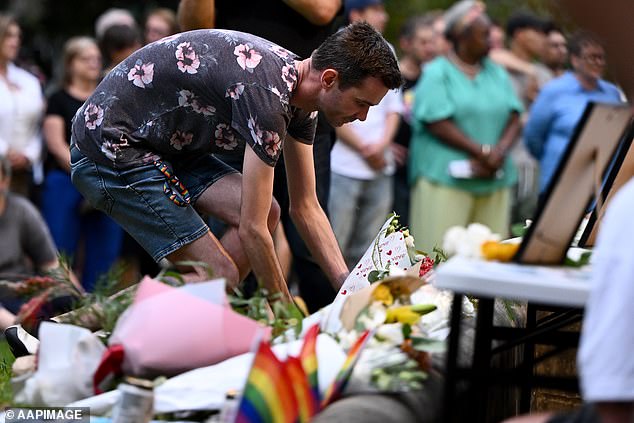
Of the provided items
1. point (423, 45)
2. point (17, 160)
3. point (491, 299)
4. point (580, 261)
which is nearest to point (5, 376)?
point (491, 299)

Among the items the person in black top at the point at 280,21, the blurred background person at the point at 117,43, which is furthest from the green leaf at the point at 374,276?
the blurred background person at the point at 117,43

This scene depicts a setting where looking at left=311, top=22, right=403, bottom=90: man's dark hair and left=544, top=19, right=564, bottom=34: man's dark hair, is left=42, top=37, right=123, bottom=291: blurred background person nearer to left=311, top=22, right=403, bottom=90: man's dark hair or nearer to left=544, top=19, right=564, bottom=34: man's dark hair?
left=544, top=19, right=564, bottom=34: man's dark hair

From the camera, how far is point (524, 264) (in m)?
2.55

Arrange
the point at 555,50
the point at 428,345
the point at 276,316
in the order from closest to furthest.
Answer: the point at 428,345, the point at 276,316, the point at 555,50

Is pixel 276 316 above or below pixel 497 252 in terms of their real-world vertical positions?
below

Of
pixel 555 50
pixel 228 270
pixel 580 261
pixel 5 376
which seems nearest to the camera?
pixel 580 261

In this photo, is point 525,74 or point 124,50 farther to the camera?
point 525,74

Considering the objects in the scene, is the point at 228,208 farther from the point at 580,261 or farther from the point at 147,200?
the point at 580,261

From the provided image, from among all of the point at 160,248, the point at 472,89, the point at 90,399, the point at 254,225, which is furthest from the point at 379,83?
the point at 472,89

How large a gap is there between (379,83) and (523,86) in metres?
5.31

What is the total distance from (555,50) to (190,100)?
214 inches

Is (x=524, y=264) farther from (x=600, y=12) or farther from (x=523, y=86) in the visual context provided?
(x=523, y=86)

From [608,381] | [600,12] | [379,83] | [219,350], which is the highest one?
[600,12]

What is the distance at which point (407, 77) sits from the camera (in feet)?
27.2
